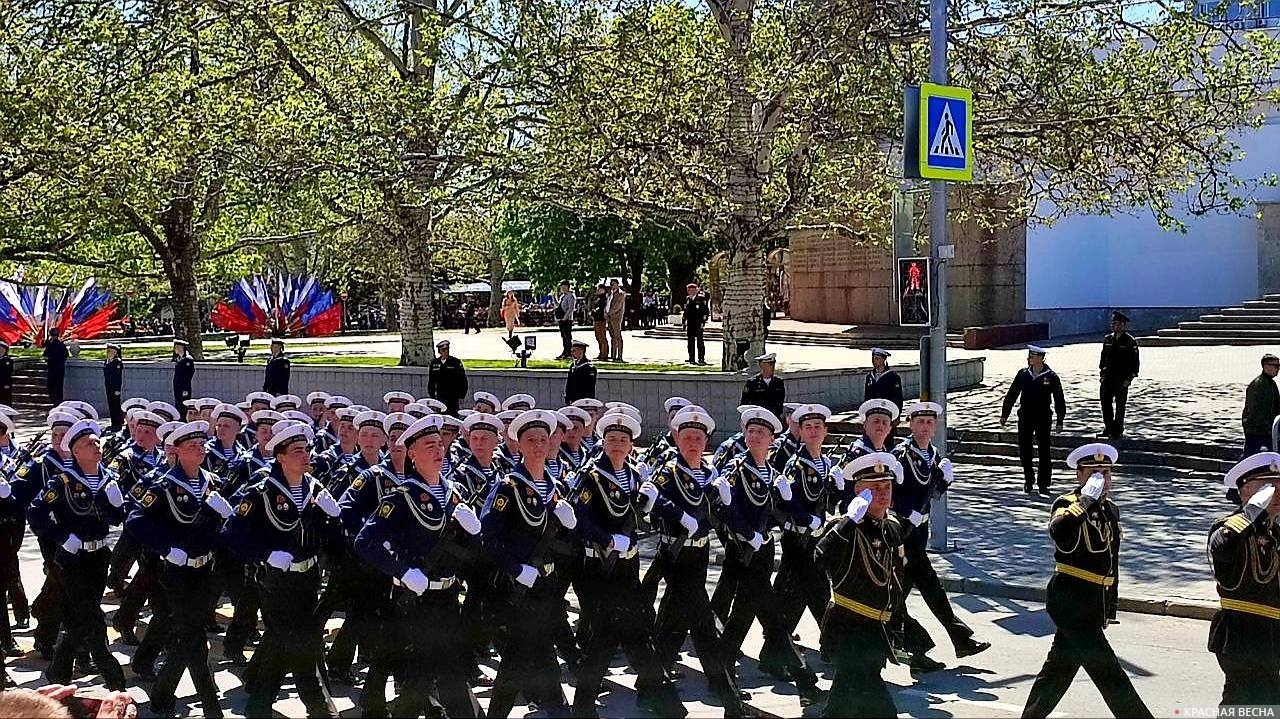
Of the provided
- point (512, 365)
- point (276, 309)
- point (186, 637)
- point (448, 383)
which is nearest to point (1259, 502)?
point (186, 637)

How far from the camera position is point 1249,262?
34.4 m

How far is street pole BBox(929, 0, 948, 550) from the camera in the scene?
12844 mm

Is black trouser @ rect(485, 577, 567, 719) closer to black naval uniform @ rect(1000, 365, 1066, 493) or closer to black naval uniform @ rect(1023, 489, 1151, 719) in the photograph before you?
black naval uniform @ rect(1023, 489, 1151, 719)

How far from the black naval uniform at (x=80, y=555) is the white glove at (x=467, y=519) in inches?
112

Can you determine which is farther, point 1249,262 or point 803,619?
point 1249,262

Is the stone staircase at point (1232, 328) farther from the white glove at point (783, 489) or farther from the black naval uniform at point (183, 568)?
the black naval uniform at point (183, 568)

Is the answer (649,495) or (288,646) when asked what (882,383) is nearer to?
(649,495)

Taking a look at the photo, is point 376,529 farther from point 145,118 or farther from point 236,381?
point 236,381

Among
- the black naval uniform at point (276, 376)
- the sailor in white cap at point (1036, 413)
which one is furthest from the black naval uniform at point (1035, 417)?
the black naval uniform at point (276, 376)

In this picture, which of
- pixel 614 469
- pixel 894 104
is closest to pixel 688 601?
pixel 614 469

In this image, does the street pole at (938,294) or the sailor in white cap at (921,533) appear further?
the street pole at (938,294)

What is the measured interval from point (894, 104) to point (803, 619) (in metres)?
9.66

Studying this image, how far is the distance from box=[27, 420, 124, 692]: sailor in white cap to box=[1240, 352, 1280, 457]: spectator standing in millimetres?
11943

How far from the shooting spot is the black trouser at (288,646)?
25.9ft
